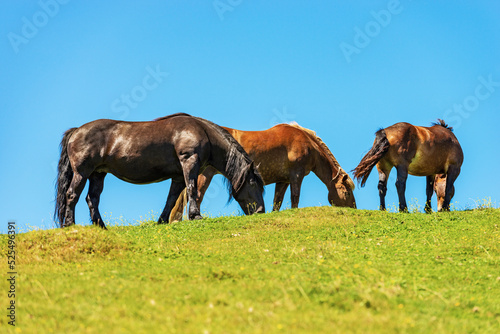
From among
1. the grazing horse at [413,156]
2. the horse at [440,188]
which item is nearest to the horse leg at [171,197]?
the grazing horse at [413,156]

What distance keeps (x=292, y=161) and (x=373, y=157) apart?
8.60 ft

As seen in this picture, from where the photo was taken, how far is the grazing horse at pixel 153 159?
14594mm

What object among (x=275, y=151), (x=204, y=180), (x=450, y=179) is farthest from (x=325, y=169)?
(x=204, y=180)

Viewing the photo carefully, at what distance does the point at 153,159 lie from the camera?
15.3m

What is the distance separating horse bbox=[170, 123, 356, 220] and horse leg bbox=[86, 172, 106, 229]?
16.3ft

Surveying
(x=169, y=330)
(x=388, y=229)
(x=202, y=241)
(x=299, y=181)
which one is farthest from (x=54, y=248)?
(x=299, y=181)

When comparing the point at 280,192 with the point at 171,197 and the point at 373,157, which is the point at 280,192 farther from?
the point at 171,197

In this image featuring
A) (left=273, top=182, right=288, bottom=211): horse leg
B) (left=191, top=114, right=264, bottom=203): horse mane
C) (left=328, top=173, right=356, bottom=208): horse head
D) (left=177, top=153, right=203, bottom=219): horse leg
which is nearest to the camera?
(left=177, top=153, right=203, bottom=219): horse leg

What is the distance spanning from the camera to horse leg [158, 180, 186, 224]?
16.2 m

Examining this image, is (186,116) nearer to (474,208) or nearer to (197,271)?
(197,271)

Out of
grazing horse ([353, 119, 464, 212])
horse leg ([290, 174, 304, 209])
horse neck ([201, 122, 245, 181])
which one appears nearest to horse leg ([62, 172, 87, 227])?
horse neck ([201, 122, 245, 181])

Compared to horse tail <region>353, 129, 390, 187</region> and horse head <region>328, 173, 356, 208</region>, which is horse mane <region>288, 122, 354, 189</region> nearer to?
horse head <region>328, 173, 356, 208</region>

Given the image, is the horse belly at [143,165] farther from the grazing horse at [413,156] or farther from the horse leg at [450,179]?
the horse leg at [450,179]

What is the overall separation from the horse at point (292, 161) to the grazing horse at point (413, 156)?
3.80 ft
